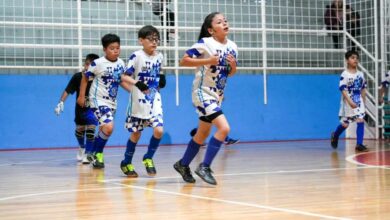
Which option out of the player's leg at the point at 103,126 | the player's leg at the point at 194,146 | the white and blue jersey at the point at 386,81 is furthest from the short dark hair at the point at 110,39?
the white and blue jersey at the point at 386,81

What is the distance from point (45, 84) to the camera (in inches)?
506

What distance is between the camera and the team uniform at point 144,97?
23.7 feet

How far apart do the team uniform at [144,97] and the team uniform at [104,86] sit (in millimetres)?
867

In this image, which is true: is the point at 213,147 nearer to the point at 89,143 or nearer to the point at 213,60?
the point at 213,60

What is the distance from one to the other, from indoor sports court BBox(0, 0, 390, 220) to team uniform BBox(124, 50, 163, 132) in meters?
0.57

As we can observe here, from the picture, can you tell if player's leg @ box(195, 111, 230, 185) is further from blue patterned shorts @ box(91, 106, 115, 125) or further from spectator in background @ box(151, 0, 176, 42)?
spectator in background @ box(151, 0, 176, 42)

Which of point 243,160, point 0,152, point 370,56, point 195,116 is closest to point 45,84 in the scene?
point 0,152

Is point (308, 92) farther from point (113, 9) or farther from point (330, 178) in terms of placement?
point (330, 178)

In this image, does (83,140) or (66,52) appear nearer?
(83,140)

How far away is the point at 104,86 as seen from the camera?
8.20 m

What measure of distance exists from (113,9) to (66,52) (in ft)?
4.27

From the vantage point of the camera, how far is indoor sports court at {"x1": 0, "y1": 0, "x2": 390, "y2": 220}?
6.21 meters

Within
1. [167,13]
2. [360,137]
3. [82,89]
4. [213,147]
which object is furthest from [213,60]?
[167,13]

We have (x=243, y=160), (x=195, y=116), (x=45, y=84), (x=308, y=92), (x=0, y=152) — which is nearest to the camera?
(x=243, y=160)
